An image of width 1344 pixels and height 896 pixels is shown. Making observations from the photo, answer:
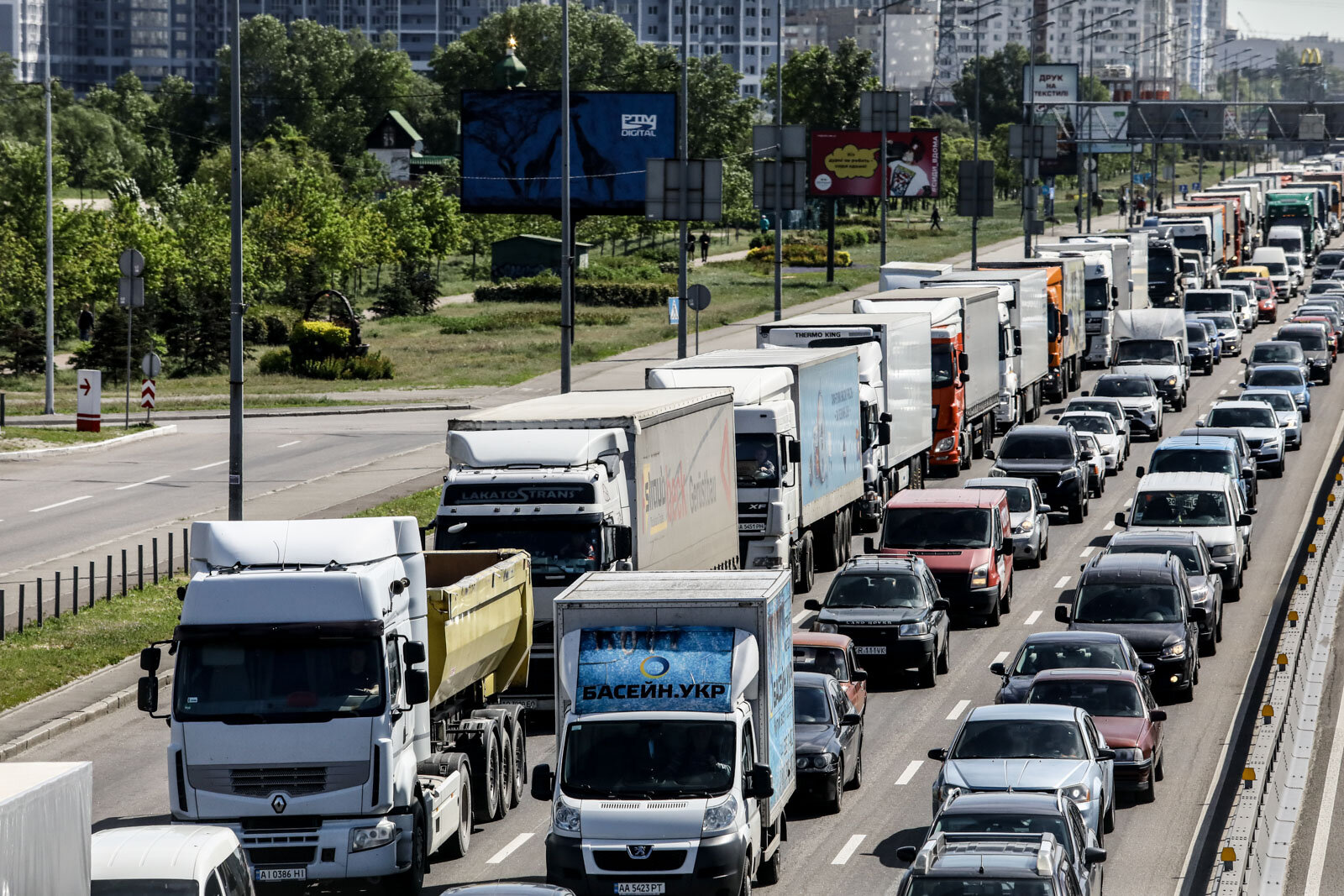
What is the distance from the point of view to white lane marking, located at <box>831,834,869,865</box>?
761 inches

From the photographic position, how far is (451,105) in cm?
17462

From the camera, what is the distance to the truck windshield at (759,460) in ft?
103

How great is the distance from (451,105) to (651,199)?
130557mm

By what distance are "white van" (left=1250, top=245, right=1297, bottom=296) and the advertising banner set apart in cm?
7810

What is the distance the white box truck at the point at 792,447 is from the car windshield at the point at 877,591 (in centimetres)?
271

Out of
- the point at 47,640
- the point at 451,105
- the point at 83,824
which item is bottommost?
the point at 47,640

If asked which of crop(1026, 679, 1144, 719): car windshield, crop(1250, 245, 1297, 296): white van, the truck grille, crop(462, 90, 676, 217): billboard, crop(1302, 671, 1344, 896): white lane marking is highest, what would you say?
crop(462, 90, 676, 217): billboard

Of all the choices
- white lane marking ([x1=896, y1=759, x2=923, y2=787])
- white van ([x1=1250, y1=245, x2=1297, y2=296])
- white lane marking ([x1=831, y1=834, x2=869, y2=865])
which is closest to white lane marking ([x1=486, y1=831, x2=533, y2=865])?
white lane marking ([x1=831, y1=834, x2=869, y2=865])

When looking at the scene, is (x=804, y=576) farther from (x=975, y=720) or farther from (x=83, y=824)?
(x=83, y=824)

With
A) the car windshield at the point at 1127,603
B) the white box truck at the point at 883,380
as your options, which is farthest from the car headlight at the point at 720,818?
the white box truck at the point at 883,380

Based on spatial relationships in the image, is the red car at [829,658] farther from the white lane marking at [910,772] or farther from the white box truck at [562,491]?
the white box truck at [562,491]

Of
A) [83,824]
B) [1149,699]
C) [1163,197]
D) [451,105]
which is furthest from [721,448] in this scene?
[1163,197]

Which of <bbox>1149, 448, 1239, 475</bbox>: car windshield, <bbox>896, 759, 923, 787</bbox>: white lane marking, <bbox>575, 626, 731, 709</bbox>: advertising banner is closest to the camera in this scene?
<bbox>575, 626, 731, 709</bbox>: advertising banner

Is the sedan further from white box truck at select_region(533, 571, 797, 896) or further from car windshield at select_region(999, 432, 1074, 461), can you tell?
car windshield at select_region(999, 432, 1074, 461)
